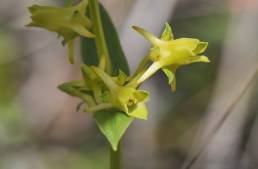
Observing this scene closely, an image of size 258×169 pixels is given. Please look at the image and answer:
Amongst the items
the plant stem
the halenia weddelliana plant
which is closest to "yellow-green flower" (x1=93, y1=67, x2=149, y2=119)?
the halenia weddelliana plant

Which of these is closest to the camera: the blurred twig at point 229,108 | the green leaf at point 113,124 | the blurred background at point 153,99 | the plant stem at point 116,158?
the green leaf at point 113,124

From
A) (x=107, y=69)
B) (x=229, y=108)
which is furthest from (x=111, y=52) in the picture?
(x=229, y=108)

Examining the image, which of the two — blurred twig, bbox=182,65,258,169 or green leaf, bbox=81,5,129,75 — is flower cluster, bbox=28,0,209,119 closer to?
green leaf, bbox=81,5,129,75

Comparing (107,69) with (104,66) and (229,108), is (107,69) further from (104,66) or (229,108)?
(229,108)

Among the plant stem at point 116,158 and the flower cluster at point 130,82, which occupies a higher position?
the flower cluster at point 130,82

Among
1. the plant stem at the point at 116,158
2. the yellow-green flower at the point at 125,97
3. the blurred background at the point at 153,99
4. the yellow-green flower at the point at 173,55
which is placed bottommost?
the blurred background at the point at 153,99

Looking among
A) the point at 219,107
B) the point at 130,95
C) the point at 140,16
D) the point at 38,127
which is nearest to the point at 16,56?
the point at 38,127

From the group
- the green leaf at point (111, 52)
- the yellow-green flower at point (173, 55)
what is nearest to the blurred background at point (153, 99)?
the green leaf at point (111, 52)

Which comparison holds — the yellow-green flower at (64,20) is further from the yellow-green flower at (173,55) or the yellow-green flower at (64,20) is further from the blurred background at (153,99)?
the blurred background at (153,99)
